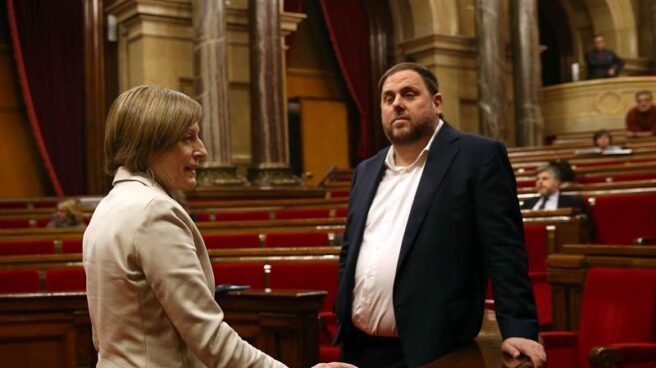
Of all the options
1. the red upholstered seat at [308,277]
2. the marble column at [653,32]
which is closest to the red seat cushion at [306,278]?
the red upholstered seat at [308,277]

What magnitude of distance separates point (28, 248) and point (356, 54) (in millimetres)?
7789

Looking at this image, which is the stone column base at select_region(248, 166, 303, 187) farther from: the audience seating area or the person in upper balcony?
the person in upper balcony

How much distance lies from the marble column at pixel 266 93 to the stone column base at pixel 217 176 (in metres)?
0.45

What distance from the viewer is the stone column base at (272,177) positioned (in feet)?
31.2

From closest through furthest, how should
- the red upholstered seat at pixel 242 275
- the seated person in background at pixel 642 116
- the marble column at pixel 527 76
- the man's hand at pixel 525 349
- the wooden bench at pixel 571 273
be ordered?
the man's hand at pixel 525 349
the wooden bench at pixel 571 273
the red upholstered seat at pixel 242 275
the seated person in background at pixel 642 116
the marble column at pixel 527 76

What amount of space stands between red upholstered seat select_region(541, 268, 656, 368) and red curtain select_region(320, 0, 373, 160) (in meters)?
9.07

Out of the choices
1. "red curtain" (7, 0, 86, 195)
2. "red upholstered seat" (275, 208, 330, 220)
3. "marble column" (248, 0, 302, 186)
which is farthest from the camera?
"red curtain" (7, 0, 86, 195)

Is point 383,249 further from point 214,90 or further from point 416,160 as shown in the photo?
point 214,90

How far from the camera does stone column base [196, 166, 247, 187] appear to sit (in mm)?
9047

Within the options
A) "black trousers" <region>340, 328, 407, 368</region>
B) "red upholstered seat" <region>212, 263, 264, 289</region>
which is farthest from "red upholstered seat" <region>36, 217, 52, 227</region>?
"black trousers" <region>340, 328, 407, 368</region>

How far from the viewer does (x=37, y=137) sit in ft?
32.5

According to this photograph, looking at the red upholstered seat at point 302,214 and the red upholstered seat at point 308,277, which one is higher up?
the red upholstered seat at point 302,214

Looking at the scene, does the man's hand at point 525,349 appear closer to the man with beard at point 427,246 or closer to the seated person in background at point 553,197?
the man with beard at point 427,246

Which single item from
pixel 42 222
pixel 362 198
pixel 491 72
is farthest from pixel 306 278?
pixel 491 72
